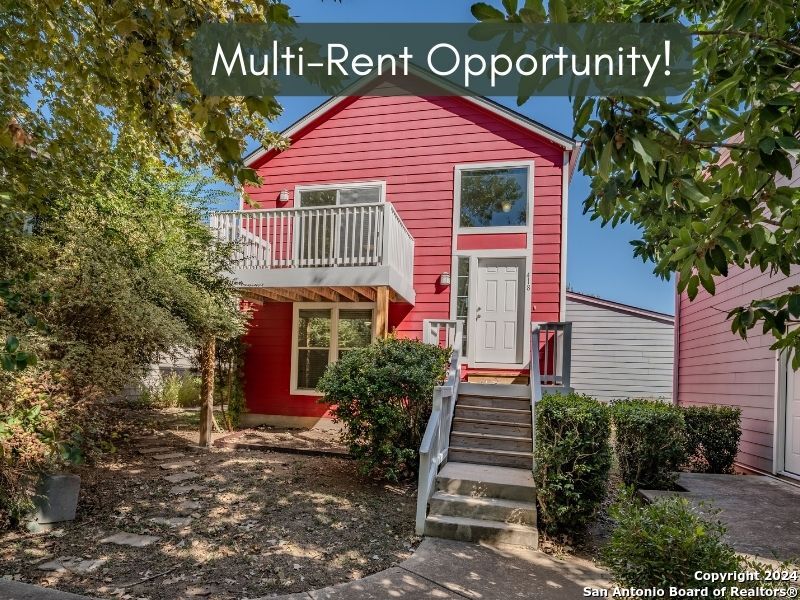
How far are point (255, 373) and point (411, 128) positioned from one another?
5682mm

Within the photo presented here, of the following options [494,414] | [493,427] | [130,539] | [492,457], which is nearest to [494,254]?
[494,414]

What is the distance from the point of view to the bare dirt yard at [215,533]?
336cm

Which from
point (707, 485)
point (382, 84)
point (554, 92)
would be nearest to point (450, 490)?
point (707, 485)

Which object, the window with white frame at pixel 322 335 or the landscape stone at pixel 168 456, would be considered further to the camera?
the window with white frame at pixel 322 335

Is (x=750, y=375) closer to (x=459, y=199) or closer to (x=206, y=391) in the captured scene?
(x=459, y=199)

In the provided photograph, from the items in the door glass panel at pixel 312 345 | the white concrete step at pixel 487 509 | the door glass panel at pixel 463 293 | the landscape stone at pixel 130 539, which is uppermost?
the door glass panel at pixel 463 293

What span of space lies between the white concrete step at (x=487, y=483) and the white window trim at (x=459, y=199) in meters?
4.68

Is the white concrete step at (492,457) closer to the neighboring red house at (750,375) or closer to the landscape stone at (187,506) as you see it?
→ the neighboring red house at (750,375)

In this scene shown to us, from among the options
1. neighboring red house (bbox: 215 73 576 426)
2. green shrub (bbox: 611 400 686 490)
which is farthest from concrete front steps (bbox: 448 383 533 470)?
neighboring red house (bbox: 215 73 576 426)

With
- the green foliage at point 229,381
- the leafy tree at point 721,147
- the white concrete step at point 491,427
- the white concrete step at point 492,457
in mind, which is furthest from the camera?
the green foliage at point 229,381

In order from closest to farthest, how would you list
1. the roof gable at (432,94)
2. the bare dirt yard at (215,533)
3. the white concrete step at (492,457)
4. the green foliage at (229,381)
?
the bare dirt yard at (215,533) < the white concrete step at (492,457) < the roof gable at (432,94) < the green foliage at (229,381)

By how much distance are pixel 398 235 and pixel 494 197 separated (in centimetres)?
203

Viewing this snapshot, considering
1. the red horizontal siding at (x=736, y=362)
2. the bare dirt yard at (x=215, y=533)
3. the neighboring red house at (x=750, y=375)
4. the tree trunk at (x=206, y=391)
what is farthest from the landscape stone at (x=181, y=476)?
the red horizontal siding at (x=736, y=362)

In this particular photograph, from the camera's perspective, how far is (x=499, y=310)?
866 centimetres
